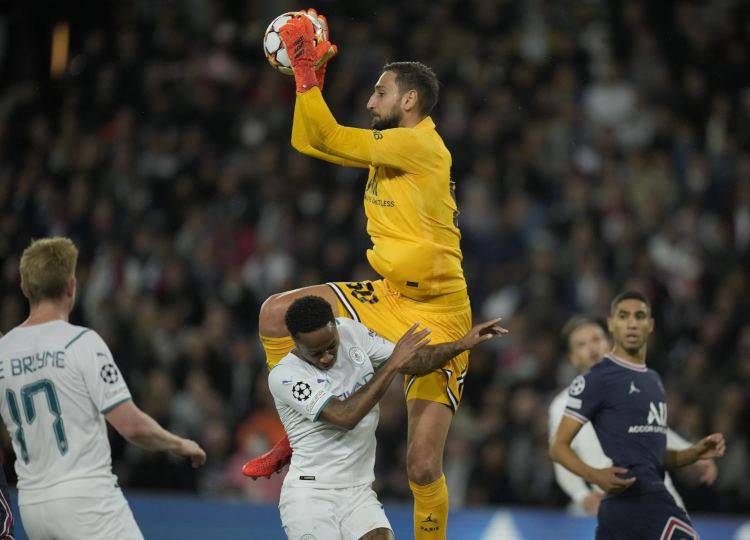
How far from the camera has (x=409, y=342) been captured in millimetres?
5305

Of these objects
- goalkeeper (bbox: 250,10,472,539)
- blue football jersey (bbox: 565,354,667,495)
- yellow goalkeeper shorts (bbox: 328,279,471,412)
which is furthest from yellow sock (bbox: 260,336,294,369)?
blue football jersey (bbox: 565,354,667,495)

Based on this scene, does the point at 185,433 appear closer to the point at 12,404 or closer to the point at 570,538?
the point at 570,538

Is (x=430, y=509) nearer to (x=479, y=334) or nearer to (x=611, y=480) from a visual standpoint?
(x=611, y=480)

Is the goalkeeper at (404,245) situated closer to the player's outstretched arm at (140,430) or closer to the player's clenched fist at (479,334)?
the player's clenched fist at (479,334)

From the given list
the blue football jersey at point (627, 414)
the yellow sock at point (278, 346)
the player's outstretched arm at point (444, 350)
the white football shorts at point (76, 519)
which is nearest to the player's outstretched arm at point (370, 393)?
the player's outstretched arm at point (444, 350)

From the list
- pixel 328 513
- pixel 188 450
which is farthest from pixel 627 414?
pixel 188 450

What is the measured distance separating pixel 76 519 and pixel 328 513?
3.87 feet

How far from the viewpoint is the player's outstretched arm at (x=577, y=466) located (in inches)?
227

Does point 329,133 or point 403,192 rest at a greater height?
point 329,133

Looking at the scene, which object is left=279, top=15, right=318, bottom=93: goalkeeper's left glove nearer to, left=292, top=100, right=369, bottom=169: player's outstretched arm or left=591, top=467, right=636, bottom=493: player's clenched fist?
left=292, top=100, right=369, bottom=169: player's outstretched arm

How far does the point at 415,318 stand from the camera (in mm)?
6227

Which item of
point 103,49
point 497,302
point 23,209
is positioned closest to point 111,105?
point 103,49

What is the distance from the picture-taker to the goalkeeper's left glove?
594 centimetres

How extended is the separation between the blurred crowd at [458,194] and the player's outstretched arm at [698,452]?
3.46 m
